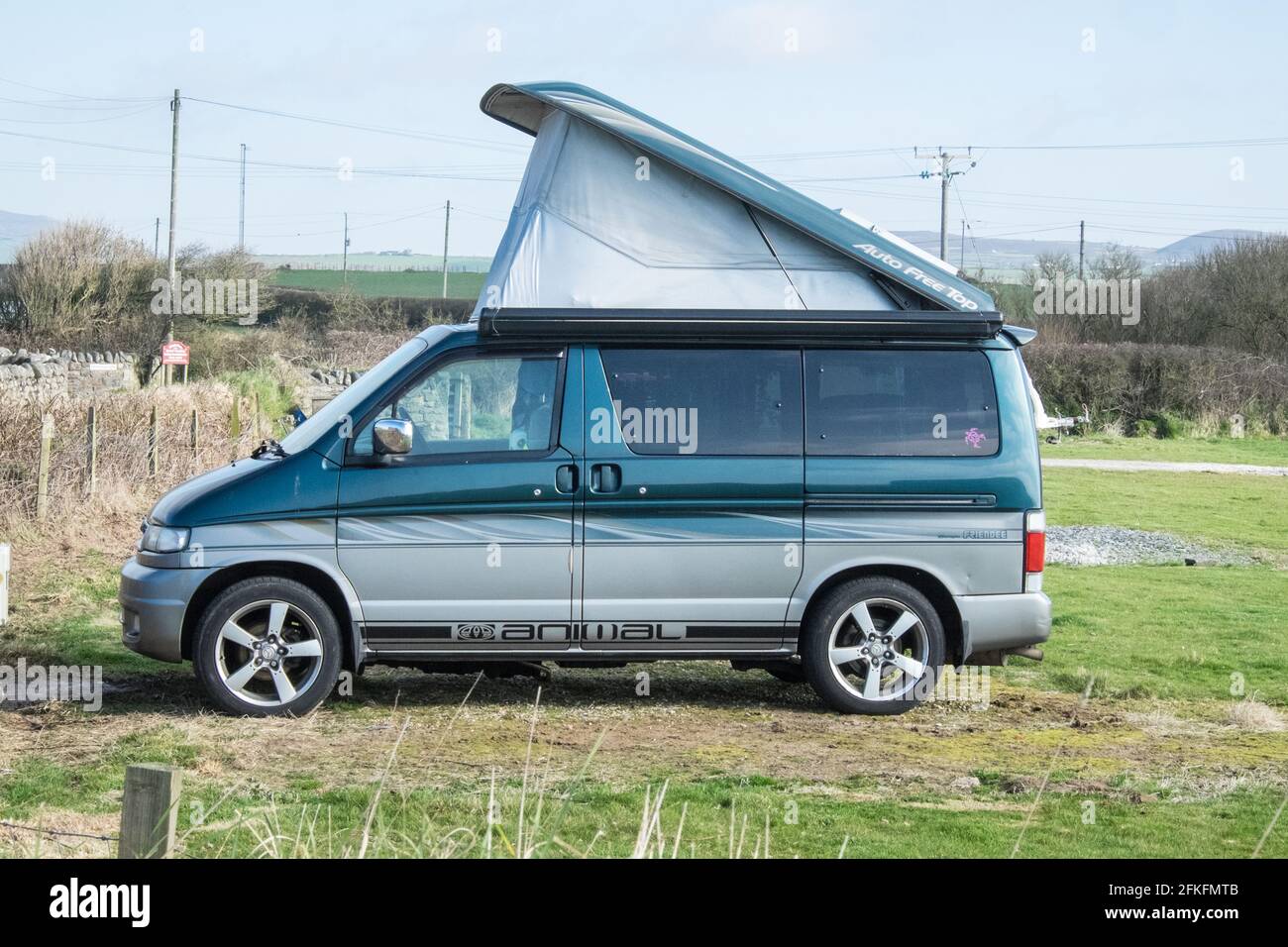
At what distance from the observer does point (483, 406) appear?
852 cm

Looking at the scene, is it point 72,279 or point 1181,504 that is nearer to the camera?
point 1181,504

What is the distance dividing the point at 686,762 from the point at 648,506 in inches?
59.9

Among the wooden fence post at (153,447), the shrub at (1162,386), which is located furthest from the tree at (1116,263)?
the wooden fence post at (153,447)

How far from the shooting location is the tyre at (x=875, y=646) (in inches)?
341

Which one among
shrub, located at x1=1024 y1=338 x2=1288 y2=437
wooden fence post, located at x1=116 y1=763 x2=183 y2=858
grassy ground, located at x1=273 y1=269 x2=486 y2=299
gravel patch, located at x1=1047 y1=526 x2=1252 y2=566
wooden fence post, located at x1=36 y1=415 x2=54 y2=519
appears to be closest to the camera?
wooden fence post, located at x1=116 y1=763 x2=183 y2=858

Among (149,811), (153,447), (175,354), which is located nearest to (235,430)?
(153,447)

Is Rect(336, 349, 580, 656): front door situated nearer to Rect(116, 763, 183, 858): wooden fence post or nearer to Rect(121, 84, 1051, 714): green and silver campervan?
Rect(121, 84, 1051, 714): green and silver campervan

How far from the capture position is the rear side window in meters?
8.69

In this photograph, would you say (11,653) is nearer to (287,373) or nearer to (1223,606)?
(1223,606)

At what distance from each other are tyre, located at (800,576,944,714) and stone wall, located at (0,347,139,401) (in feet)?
73.8

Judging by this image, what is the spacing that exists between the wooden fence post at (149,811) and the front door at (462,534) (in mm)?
4513

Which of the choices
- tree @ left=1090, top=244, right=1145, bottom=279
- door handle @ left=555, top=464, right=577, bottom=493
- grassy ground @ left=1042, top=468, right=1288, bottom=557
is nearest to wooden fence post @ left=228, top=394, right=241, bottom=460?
grassy ground @ left=1042, top=468, right=1288, bottom=557

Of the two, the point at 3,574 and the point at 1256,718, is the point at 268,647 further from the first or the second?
the point at 1256,718
